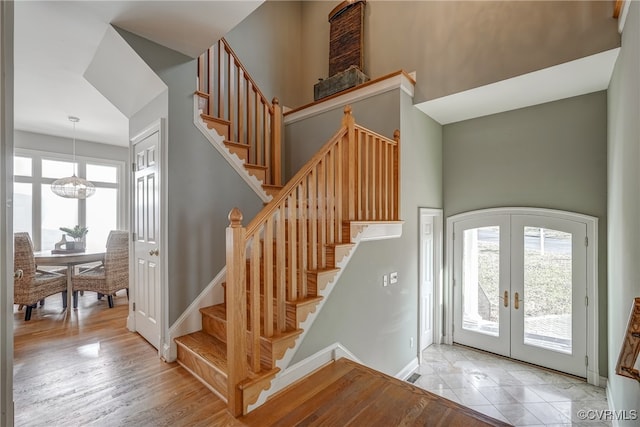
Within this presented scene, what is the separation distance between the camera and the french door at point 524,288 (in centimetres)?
337

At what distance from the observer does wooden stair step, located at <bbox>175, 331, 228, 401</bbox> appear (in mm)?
2248

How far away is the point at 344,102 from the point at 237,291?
2.87 m

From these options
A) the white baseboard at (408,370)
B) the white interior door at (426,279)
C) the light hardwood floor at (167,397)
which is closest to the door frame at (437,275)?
the white interior door at (426,279)

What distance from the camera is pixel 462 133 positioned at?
13.6 feet

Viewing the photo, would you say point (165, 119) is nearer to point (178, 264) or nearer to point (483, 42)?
point (178, 264)

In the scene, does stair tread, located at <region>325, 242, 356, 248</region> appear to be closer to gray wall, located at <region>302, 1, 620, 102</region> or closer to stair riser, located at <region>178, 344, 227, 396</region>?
stair riser, located at <region>178, 344, 227, 396</region>

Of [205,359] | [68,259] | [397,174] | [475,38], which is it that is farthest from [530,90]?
[68,259]

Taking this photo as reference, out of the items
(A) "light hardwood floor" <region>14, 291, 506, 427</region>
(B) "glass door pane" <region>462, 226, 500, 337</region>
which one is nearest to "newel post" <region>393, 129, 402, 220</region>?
(B) "glass door pane" <region>462, 226, 500, 337</region>

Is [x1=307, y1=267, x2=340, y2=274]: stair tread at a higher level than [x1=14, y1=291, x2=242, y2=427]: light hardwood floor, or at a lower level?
higher

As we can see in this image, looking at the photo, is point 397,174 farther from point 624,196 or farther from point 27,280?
point 27,280

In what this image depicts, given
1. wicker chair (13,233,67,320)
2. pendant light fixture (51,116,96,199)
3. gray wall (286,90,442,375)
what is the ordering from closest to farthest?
gray wall (286,90,442,375), wicker chair (13,233,67,320), pendant light fixture (51,116,96,199)

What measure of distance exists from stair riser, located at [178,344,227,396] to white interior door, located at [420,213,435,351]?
8.90 feet

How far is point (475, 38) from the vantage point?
3221mm

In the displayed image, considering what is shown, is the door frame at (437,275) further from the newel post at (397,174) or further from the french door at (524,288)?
the newel post at (397,174)
